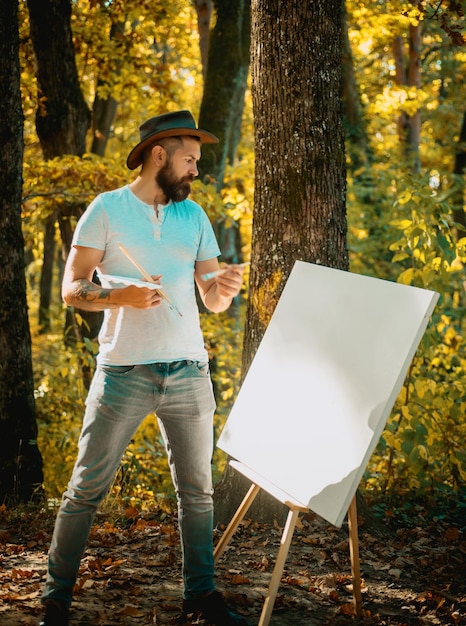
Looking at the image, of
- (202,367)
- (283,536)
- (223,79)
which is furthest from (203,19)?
(283,536)

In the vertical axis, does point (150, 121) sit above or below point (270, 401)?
above

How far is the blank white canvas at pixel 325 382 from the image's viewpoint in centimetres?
248

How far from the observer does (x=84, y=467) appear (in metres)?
2.56

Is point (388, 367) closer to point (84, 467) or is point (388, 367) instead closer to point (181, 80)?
point (84, 467)

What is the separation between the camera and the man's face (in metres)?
2.72

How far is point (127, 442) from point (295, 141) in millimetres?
1844

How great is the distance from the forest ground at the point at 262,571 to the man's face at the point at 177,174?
1.77 meters

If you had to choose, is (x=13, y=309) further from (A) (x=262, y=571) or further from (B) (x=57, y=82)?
(B) (x=57, y=82)

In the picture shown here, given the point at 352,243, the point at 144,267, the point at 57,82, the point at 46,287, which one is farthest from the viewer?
the point at 46,287

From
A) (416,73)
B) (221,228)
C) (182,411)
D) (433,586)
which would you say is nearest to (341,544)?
(433,586)

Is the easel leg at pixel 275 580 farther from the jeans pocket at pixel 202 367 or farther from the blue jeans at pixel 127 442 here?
the jeans pocket at pixel 202 367

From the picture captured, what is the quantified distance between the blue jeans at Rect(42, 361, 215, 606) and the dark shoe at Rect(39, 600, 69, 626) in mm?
29

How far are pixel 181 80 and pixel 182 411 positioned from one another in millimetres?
14917

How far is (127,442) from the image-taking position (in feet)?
8.68
